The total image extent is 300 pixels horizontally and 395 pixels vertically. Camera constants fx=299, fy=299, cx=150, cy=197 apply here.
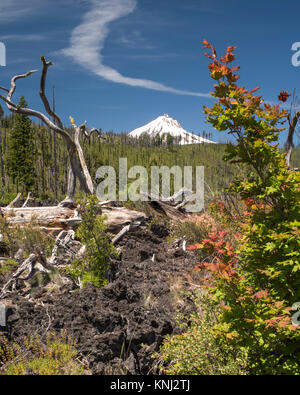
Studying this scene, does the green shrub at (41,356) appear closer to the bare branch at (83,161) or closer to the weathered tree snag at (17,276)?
the weathered tree snag at (17,276)

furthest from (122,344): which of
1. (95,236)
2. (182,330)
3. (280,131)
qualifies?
(280,131)

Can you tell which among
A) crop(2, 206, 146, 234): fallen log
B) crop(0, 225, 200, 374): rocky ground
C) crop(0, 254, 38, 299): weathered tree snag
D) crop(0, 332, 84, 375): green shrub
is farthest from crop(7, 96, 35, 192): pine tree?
crop(0, 332, 84, 375): green shrub

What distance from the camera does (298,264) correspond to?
242cm

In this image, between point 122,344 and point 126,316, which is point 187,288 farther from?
point 122,344

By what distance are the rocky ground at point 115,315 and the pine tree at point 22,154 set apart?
1193 inches

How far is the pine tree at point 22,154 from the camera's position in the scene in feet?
109

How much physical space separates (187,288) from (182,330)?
119 centimetres

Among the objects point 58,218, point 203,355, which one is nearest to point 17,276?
point 58,218

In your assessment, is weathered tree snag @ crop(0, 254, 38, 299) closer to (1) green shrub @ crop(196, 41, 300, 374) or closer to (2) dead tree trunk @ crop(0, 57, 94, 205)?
(2) dead tree trunk @ crop(0, 57, 94, 205)

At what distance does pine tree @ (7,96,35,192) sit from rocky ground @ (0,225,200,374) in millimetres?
30305

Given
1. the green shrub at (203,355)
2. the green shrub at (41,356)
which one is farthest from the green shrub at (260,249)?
the green shrub at (41,356)

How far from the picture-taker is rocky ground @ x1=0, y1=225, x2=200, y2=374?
3.58m

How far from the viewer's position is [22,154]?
112 ft

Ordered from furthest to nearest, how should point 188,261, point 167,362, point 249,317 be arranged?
1. point 188,261
2. point 167,362
3. point 249,317
